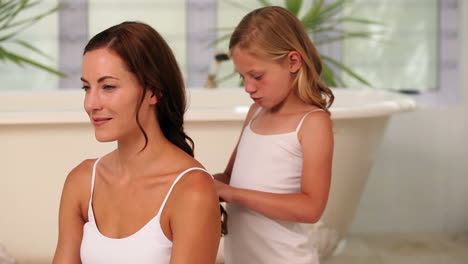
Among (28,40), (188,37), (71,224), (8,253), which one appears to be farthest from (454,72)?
(71,224)

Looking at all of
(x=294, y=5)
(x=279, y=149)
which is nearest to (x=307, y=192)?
(x=279, y=149)

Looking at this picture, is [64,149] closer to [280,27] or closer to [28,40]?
[280,27]

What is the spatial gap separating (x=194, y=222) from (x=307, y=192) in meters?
0.46

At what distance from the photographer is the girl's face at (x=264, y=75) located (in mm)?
1656

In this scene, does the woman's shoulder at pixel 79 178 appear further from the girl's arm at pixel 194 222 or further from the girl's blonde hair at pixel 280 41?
the girl's blonde hair at pixel 280 41

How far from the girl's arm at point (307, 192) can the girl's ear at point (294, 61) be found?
0.36 feet

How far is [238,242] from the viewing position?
1.75 m

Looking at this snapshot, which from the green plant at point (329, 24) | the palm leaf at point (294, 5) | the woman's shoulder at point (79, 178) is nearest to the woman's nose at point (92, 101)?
the woman's shoulder at point (79, 178)

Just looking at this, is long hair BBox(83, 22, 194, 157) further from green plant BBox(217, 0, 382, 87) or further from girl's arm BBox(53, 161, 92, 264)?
green plant BBox(217, 0, 382, 87)

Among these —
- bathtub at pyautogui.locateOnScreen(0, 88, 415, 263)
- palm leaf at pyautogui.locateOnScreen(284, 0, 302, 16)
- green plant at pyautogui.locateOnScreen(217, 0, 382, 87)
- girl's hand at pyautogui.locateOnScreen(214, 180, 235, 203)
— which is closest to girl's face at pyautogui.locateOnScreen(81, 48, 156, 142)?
girl's hand at pyautogui.locateOnScreen(214, 180, 235, 203)

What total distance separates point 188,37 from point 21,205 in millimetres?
1729

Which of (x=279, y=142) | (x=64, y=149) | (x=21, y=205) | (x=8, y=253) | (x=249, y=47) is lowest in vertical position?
(x=8, y=253)

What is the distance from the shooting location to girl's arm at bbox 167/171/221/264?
122cm

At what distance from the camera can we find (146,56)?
1256 mm
